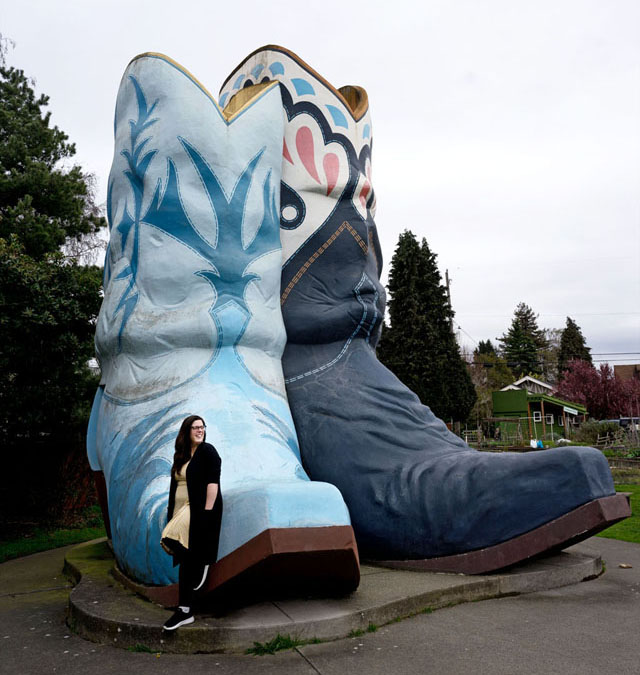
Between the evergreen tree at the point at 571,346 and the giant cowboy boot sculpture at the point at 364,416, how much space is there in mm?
48051

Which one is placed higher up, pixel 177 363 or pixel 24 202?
pixel 24 202

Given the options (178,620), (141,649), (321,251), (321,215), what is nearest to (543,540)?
(178,620)

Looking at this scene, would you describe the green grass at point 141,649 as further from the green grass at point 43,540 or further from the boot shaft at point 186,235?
the green grass at point 43,540

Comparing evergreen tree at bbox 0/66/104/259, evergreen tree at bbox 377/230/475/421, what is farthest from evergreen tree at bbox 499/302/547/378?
evergreen tree at bbox 0/66/104/259

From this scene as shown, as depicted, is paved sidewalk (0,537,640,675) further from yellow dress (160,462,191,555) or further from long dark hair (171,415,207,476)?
long dark hair (171,415,207,476)

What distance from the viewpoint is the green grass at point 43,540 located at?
5703mm

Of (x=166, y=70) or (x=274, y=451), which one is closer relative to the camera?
(x=274, y=451)

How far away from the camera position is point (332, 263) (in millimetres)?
4656

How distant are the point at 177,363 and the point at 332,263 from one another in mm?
1416

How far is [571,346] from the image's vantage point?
50906 mm

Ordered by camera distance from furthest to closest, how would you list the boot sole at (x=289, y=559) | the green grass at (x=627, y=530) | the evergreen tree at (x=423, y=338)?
1. the evergreen tree at (x=423, y=338)
2. the green grass at (x=627, y=530)
3. the boot sole at (x=289, y=559)

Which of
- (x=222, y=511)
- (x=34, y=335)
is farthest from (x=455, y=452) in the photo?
(x=34, y=335)

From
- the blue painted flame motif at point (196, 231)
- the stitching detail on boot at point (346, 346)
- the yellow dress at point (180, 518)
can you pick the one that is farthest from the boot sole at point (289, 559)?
the stitching detail on boot at point (346, 346)

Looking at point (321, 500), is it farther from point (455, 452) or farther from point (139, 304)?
point (139, 304)
